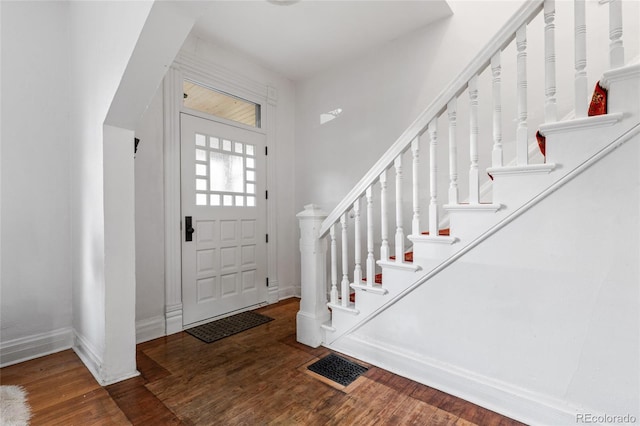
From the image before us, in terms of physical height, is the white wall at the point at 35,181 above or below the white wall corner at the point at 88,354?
above

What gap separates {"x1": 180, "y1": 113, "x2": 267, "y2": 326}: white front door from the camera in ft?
→ 9.45

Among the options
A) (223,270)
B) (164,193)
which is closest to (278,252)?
(223,270)

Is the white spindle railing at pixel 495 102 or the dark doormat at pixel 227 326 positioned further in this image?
the dark doormat at pixel 227 326

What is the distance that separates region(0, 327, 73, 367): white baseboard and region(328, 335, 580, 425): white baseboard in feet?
7.62

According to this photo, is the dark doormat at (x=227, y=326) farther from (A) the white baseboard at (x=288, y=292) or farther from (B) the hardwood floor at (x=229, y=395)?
(A) the white baseboard at (x=288, y=292)

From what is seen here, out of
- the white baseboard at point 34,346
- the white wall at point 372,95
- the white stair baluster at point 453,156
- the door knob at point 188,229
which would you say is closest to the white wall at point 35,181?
the white baseboard at point 34,346

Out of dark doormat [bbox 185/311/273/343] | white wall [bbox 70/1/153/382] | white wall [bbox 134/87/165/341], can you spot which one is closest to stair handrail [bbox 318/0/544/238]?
dark doormat [bbox 185/311/273/343]

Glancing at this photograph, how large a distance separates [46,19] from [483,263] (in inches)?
144

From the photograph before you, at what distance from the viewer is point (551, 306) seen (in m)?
1.42

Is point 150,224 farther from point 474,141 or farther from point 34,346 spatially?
point 474,141

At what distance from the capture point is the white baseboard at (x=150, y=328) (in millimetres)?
2498

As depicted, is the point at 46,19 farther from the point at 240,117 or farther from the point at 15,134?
the point at 240,117

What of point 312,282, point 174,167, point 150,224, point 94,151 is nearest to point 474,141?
point 312,282

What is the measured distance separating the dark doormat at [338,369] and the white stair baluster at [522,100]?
5.30ft
